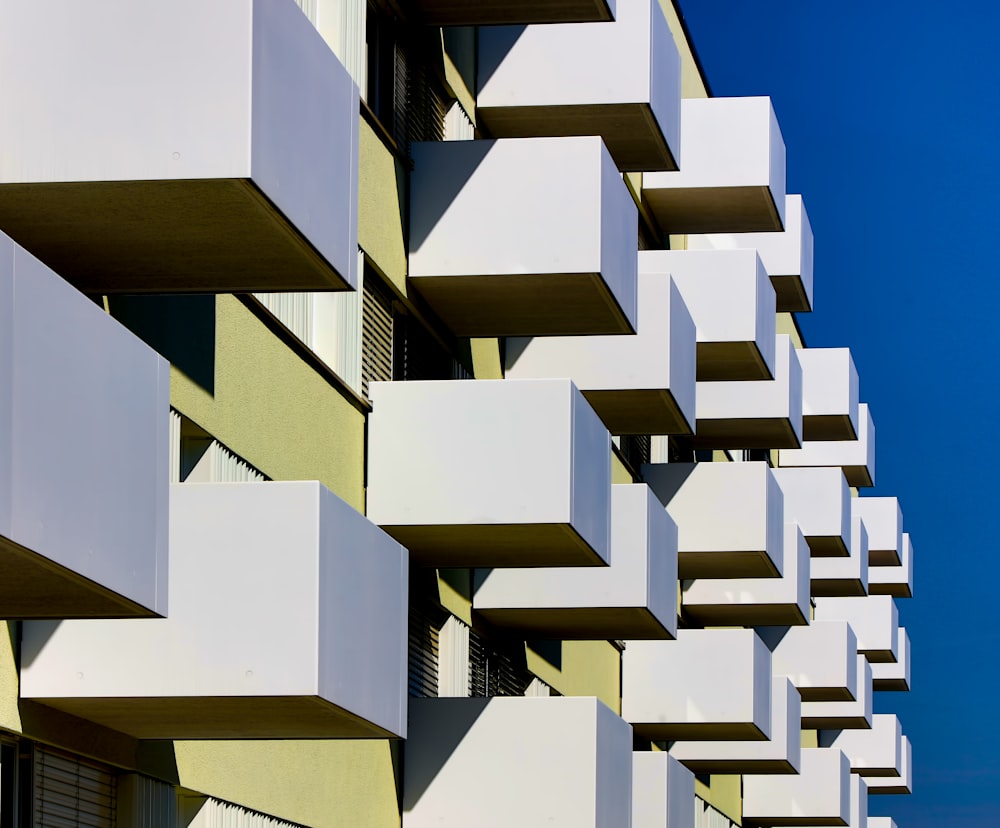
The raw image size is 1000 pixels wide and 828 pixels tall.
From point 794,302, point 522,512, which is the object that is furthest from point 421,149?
point 794,302

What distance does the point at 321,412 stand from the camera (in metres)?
16.4

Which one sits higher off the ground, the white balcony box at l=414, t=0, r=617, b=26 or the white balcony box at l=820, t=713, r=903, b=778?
the white balcony box at l=414, t=0, r=617, b=26

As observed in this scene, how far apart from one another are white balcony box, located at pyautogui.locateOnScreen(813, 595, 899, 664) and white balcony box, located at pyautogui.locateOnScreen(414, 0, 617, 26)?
119ft

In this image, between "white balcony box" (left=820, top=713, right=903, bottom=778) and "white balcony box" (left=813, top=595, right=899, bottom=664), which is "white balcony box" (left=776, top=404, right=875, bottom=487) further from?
"white balcony box" (left=820, top=713, right=903, bottom=778)

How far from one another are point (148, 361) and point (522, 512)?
8.31m

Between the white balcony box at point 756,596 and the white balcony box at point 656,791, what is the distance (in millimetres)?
8191

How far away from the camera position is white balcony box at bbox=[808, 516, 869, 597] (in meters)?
47.1

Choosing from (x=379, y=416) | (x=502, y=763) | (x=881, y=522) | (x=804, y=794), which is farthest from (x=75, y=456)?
(x=881, y=522)

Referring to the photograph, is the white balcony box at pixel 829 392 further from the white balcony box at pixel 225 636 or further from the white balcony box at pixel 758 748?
the white balcony box at pixel 225 636

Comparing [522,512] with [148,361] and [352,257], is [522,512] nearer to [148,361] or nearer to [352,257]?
[352,257]

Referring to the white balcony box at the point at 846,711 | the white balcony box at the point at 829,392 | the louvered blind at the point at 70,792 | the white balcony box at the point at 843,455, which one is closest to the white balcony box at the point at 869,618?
the white balcony box at the point at 843,455

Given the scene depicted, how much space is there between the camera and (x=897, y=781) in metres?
55.8

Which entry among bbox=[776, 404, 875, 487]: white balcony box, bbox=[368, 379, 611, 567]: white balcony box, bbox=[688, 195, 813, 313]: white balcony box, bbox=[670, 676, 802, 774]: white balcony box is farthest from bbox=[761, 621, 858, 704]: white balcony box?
bbox=[368, 379, 611, 567]: white balcony box

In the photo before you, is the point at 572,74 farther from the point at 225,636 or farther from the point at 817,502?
the point at 817,502
